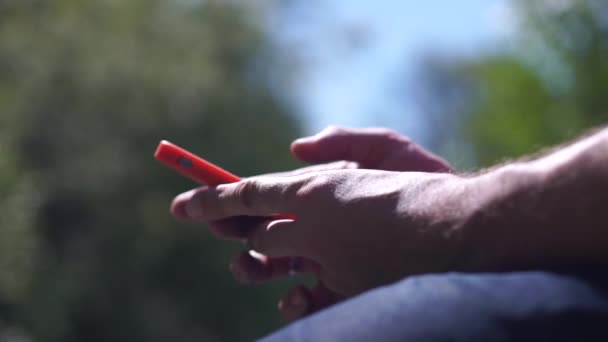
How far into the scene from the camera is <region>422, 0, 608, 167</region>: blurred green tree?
11.0 m

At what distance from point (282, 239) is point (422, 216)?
230 mm

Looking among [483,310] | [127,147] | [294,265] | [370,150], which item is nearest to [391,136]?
[370,150]

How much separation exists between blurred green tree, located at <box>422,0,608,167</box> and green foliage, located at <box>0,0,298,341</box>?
304 cm

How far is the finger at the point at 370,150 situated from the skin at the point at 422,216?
1.06 ft

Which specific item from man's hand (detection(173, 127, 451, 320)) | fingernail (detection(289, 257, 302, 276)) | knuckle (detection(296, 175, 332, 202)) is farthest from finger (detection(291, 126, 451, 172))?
knuckle (detection(296, 175, 332, 202))

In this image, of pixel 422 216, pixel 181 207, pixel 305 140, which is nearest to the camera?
pixel 422 216

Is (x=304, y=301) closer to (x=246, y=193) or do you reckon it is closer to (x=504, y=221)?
(x=246, y=193)

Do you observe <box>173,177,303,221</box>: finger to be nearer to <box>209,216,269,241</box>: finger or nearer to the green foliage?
<box>209,216,269,241</box>: finger

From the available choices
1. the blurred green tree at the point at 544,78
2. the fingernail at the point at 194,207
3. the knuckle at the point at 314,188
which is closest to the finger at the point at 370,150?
the fingernail at the point at 194,207

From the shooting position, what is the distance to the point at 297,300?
1.24 metres

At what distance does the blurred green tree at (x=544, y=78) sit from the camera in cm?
1102

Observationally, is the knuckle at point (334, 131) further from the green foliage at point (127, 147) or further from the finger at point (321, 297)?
the green foliage at point (127, 147)

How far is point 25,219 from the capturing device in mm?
5496

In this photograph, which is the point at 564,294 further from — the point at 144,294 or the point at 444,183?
the point at 144,294
